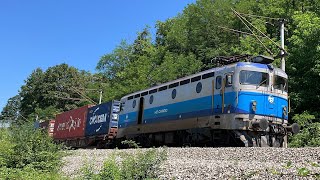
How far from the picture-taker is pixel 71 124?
31.9 metres

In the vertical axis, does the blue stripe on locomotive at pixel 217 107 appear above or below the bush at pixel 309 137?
above

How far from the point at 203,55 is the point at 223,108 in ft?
73.4

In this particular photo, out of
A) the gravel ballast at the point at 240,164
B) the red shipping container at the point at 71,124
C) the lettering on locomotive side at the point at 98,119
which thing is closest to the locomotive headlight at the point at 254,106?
the gravel ballast at the point at 240,164

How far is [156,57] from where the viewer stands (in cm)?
4147

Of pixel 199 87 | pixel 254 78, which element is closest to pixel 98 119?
pixel 199 87

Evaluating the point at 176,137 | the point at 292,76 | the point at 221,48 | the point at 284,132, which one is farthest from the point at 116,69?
the point at 284,132

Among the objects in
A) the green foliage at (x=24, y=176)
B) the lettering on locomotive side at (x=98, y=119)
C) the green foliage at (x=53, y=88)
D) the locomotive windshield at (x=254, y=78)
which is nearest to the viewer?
the green foliage at (x=24, y=176)

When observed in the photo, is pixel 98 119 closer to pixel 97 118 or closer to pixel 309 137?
pixel 97 118

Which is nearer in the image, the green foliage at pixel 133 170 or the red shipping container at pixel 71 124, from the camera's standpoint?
the green foliage at pixel 133 170

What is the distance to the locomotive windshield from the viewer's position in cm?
1405

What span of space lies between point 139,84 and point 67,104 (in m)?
30.9

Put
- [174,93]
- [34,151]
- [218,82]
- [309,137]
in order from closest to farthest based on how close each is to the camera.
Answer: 1. [34,151]
2. [218,82]
3. [309,137]
4. [174,93]

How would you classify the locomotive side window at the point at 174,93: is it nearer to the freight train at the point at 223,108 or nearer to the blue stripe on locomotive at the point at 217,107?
the freight train at the point at 223,108

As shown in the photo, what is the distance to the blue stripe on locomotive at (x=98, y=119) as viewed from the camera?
83.0 ft
